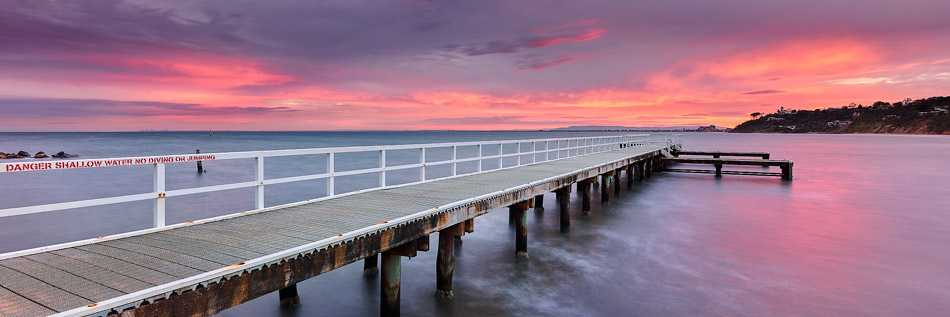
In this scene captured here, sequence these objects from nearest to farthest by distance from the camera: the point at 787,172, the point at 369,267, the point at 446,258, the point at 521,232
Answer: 1. the point at 446,258
2. the point at 369,267
3. the point at 521,232
4. the point at 787,172

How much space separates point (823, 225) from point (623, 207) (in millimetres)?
6419

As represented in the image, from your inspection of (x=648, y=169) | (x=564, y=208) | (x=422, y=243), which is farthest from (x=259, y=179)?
(x=648, y=169)

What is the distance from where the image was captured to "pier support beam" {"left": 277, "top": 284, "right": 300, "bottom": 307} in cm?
873

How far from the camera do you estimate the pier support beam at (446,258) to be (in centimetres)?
824

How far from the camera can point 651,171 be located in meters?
31.4

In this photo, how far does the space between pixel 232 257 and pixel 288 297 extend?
174 inches

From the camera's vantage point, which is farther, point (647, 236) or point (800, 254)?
point (647, 236)

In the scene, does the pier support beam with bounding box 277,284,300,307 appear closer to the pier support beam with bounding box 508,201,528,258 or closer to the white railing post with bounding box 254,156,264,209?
the white railing post with bounding box 254,156,264,209

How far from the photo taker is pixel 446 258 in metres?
8.57

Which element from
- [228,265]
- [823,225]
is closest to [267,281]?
[228,265]

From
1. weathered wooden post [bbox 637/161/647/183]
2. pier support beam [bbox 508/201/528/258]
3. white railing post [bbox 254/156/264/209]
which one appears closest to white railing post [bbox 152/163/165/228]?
white railing post [bbox 254/156/264/209]

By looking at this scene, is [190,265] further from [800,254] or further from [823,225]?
[823,225]

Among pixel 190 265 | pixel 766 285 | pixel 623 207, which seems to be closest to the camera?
pixel 190 265

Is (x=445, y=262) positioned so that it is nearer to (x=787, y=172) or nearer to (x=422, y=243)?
(x=422, y=243)
